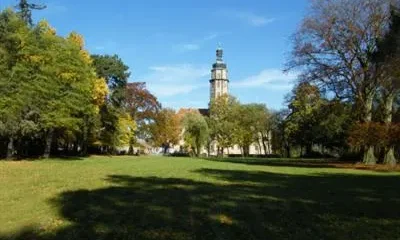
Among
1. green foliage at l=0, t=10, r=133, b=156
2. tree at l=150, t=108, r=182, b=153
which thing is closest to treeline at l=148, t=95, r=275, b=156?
tree at l=150, t=108, r=182, b=153

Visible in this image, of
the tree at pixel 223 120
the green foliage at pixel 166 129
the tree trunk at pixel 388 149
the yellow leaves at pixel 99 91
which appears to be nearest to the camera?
the tree trunk at pixel 388 149

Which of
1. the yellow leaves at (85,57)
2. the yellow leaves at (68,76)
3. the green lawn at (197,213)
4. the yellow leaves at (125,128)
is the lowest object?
the green lawn at (197,213)

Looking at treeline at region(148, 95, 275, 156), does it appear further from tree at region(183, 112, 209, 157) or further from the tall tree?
the tall tree

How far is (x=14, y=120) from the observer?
42.0 m

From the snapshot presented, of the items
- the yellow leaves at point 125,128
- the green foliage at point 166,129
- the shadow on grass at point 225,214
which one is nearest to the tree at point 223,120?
the green foliage at point 166,129

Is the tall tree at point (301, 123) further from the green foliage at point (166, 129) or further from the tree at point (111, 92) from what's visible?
the tree at point (111, 92)

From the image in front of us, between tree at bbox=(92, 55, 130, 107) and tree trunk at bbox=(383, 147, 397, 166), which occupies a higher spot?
tree at bbox=(92, 55, 130, 107)

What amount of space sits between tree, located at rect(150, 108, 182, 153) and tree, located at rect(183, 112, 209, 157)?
5.88 m

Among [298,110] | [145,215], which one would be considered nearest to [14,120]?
[145,215]

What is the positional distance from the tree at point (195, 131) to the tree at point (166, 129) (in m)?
5.88

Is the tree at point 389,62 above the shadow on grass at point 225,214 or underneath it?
above

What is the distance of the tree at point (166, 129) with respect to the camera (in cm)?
9662

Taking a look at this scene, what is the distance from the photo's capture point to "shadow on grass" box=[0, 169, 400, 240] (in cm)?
993

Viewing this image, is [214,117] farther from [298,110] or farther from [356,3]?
[356,3]
